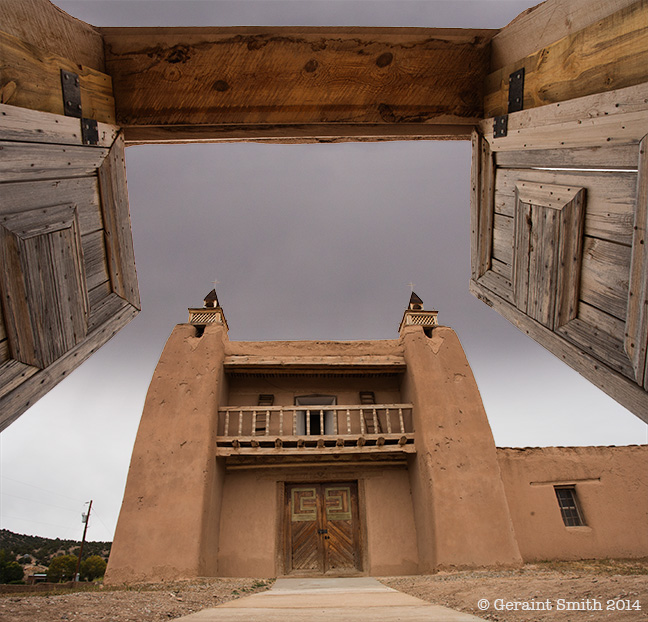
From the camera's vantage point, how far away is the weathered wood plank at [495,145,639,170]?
6.82ft

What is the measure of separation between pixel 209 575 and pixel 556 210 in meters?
11.5

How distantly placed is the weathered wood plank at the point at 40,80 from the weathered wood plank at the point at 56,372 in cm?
146

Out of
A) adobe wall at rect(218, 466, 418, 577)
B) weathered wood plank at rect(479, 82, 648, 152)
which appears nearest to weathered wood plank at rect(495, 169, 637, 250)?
weathered wood plank at rect(479, 82, 648, 152)

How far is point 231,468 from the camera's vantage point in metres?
12.3

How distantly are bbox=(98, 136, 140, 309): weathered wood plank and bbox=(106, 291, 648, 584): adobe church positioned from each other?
858 centimetres

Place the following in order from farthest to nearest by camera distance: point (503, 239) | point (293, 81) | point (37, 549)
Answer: point (37, 549) → point (503, 239) → point (293, 81)

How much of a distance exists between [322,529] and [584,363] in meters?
11.4

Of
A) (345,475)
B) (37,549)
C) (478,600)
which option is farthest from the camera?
(37,549)

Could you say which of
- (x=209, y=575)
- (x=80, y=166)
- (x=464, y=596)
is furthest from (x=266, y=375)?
(x=80, y=166)

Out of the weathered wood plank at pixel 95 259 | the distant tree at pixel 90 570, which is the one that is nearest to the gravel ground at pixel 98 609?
the weathered wood plank at pixel 95 259

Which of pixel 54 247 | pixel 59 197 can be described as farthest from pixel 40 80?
pixel 54 247

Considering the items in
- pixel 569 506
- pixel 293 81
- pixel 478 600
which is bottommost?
pixel 478 600

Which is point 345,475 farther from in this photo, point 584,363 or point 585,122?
point 585,122

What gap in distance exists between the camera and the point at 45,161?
2.40 meters
